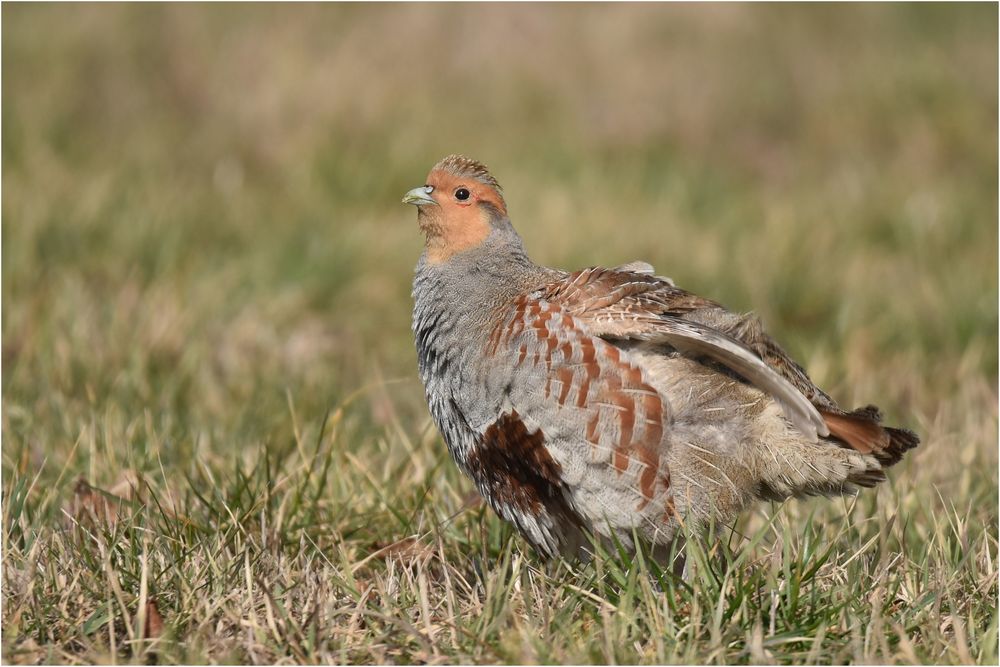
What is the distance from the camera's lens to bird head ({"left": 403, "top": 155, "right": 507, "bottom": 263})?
3.51 metres

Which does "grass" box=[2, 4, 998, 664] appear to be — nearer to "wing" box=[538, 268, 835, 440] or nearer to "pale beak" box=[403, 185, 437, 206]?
"wing" box=[538, 268, 835, 440]

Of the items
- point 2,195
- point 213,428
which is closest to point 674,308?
point 213,428

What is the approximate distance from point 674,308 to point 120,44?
21.2ft

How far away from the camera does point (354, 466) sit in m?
3.72

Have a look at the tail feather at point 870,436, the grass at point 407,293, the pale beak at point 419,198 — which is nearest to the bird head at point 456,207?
the pale beak at point 419,198

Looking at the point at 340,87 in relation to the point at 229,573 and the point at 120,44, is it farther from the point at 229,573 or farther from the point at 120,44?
the point at 229,573

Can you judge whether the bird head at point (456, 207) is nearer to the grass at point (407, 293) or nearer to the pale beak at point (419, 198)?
the pale beak at point (419, 198)

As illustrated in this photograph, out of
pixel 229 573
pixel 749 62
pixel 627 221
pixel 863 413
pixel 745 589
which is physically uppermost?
pixel 749 62

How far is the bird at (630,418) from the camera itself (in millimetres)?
2953

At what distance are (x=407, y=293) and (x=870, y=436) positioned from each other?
340 cm

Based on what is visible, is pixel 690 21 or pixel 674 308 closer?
pixel 674 308

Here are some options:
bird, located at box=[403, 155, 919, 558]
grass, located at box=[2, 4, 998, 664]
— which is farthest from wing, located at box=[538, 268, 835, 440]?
grass, located at box=[2, 4, 998, 664]

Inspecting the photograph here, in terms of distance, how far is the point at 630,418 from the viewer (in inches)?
116

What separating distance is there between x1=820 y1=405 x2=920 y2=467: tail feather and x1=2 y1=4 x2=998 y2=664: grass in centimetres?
25
